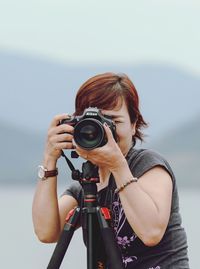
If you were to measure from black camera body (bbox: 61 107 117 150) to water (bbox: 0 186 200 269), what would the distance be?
608 mm

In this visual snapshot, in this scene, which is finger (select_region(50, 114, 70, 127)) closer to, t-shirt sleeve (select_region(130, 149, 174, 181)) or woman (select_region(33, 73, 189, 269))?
woman (select_region(33, 73, 189, 269))

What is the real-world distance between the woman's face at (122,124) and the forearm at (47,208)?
0.13m

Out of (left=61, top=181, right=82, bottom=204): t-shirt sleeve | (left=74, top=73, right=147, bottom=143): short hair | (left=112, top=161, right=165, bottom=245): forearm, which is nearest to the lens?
(left=112, top=161, right=165, bottom=245): forearm

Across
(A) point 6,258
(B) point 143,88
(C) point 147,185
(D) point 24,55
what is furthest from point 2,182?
(C) point 147,185

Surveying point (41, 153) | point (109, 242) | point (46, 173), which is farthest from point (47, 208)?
point (41, 153)

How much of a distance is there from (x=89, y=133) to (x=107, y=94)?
11cm

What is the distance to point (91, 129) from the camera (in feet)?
2.91

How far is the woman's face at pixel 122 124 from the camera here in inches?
37.9

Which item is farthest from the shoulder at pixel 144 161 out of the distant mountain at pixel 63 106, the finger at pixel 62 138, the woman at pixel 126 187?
the distant mountain at pixel 63 106

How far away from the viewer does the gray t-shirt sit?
3.01 feet

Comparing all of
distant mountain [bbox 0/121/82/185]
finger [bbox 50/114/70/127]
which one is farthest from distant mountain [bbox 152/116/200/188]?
finger [bbox 50/114/70/127]

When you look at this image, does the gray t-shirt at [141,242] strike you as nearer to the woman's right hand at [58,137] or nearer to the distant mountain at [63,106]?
the woman's right hand at [58,137]

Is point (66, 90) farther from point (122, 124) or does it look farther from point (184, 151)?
point (122, 124)

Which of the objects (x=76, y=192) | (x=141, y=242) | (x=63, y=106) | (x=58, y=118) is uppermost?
(x=63, y=106)
